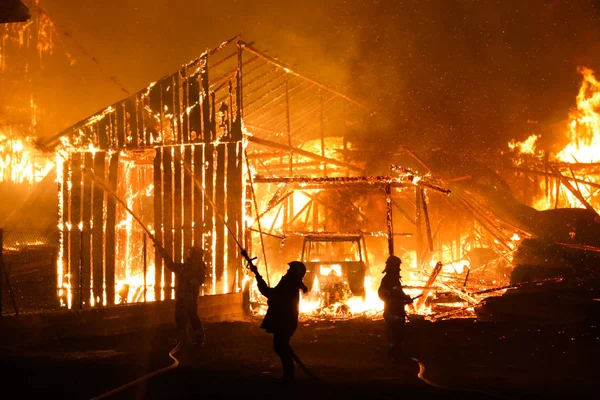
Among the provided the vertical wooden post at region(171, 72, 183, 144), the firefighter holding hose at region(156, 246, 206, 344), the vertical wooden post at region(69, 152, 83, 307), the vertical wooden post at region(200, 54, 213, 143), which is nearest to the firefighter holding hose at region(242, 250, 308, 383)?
the firefighter holding hose at region(156, 246, 206, 344)

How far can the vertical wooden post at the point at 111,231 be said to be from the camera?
16.2 meters

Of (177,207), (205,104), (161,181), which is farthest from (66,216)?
(205,104)

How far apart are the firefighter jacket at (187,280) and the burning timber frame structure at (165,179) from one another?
501 centimetres

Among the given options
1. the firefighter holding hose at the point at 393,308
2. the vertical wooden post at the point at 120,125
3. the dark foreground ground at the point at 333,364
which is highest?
the vertical wooden post at the point at 120,125

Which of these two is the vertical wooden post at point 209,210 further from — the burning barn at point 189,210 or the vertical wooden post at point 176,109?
the vertical wooden post at point 176,109

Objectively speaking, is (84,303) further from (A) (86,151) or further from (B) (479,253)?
(B) (479,253)

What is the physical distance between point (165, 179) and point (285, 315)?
9667 mm

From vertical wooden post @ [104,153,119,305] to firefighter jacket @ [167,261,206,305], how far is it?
660cm

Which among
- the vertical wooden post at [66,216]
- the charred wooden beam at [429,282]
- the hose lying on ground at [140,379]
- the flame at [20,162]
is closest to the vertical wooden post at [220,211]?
the vertical wooden post at [66,216]

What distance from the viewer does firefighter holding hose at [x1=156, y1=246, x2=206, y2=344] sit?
10.2 m

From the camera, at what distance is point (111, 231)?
16250 millimetres

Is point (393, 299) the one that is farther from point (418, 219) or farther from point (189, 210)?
point (418, 219)

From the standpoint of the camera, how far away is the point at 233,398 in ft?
20.8

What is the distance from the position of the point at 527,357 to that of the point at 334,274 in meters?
6.96
